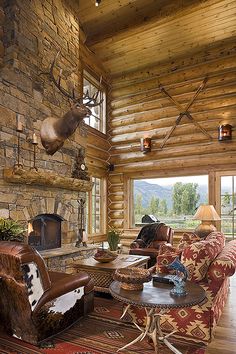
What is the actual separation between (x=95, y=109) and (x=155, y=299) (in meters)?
6.54

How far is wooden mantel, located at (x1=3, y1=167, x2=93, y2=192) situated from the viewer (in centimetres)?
375

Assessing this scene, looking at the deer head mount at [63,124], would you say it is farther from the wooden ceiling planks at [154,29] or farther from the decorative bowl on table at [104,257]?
the wooden ceiling planks at [154,29]

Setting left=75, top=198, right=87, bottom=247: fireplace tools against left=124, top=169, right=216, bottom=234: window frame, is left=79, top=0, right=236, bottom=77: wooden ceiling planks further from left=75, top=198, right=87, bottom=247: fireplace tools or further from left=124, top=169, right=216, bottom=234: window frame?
left=75, top=198, right=87, bottom=247: fireplace tools

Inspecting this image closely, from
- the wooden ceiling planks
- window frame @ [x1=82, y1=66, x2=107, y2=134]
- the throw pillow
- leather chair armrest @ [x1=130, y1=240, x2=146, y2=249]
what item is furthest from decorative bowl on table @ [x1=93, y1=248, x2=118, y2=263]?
the wooden ceiling planks

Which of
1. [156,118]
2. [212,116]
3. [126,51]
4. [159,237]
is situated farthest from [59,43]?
[159,237]

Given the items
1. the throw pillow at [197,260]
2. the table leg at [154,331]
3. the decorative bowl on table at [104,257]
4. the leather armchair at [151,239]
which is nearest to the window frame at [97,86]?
the leather armchair at [151,239]

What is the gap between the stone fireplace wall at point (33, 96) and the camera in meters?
3.95

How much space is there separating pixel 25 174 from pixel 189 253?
2.46 meters

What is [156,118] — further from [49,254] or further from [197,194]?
[49,254]

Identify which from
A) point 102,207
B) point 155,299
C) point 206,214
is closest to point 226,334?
point 155,299

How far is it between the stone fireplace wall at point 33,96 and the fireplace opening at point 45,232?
0.13m

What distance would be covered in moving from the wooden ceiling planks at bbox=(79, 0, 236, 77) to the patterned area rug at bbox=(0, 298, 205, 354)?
5.97m

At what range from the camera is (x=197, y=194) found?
6977 mm

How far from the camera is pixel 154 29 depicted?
6.50m
